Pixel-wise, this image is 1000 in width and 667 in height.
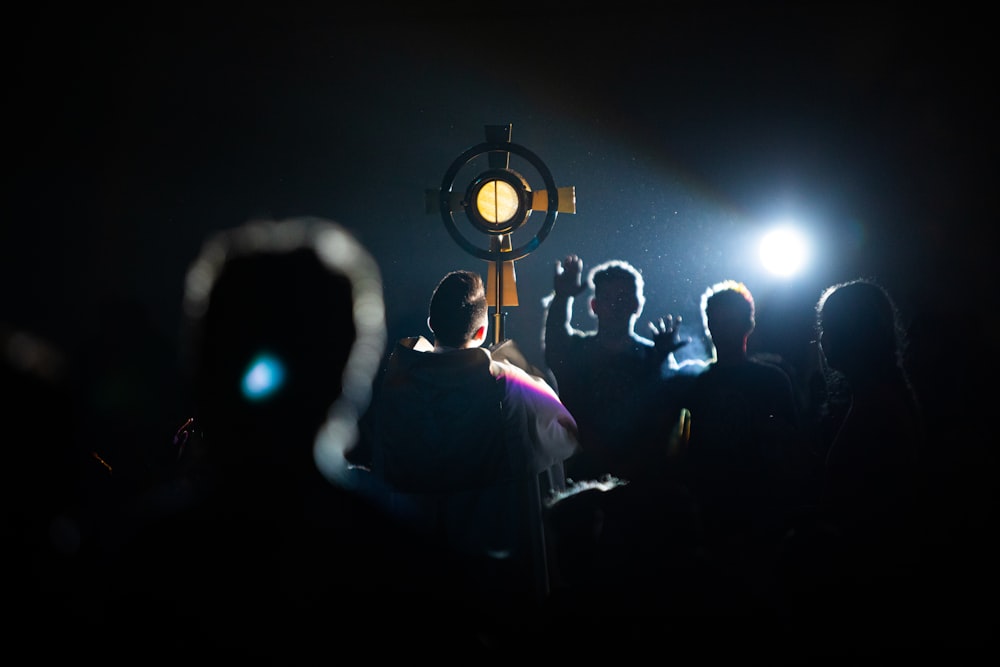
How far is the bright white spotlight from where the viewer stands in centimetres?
542

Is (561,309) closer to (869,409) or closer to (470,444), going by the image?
(470,444)

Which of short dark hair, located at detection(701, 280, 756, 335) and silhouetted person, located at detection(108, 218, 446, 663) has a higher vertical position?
short dark hair, located at detection(701, 280, 756, 335)

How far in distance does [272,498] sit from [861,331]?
1.88 m

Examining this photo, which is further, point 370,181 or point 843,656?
point 370,181

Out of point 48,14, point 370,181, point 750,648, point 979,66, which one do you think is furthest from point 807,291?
point 48,14

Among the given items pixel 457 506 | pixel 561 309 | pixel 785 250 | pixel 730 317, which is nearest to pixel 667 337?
pixel 730 317

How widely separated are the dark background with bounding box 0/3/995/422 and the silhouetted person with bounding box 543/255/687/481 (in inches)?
90.8

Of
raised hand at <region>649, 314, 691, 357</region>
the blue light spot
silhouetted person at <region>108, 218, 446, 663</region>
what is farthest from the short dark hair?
the blue light spot

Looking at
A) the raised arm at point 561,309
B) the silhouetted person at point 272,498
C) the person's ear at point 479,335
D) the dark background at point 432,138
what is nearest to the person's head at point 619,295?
the raised arm at point 561,309

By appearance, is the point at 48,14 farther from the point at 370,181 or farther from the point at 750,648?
the point at 750,648

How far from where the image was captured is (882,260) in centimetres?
521

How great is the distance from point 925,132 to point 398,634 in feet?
20.0

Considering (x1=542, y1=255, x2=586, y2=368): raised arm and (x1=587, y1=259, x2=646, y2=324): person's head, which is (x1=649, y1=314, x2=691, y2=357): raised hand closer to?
(x1=587, y1=259, x2=646, y2=324): person's head

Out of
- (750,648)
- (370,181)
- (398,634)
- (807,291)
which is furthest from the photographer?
(370,181)
